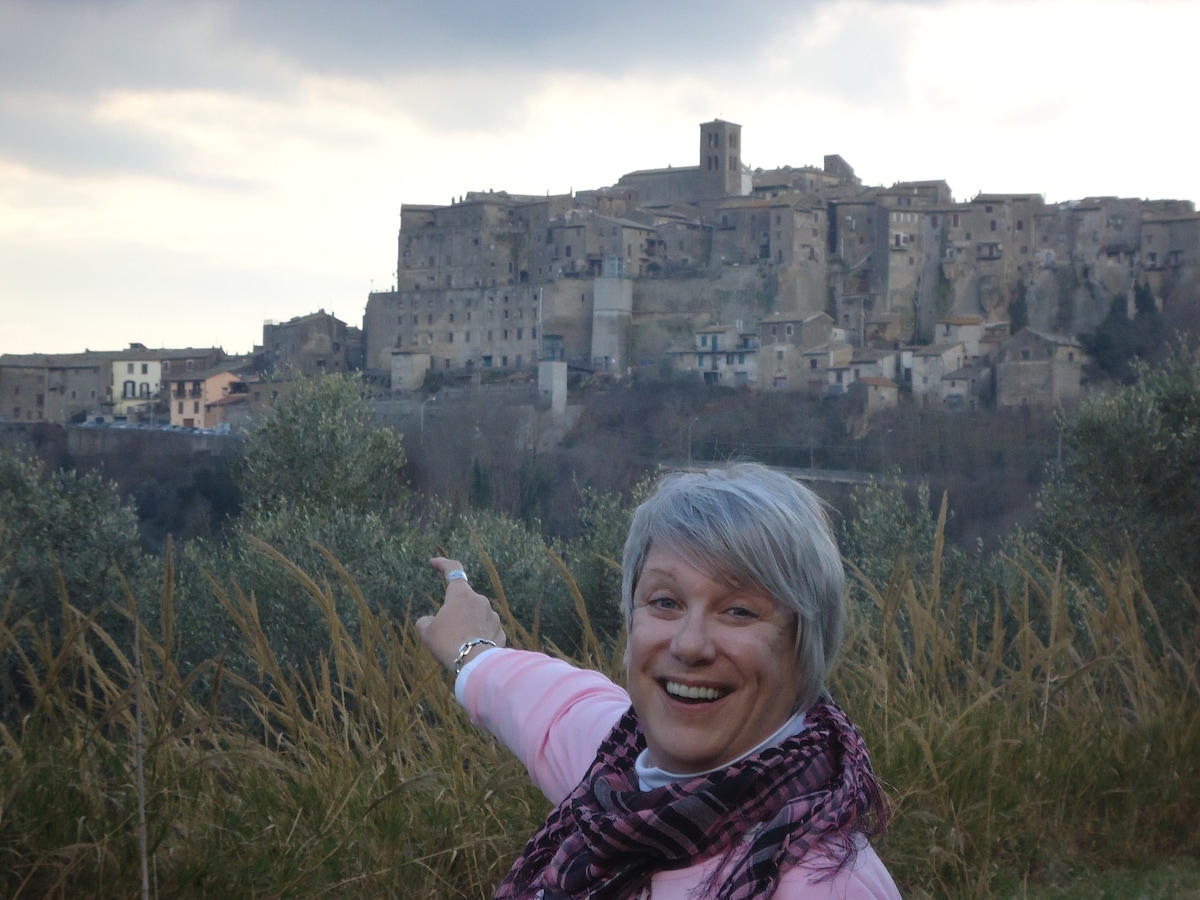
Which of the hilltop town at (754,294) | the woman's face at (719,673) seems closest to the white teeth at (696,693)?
the woman's face at (719,673)

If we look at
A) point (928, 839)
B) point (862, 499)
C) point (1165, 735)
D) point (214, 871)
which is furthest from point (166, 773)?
point (862, 499)

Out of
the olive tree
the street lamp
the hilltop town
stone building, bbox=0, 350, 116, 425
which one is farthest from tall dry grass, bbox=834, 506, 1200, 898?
the hilltop town

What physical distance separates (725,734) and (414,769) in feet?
3.17

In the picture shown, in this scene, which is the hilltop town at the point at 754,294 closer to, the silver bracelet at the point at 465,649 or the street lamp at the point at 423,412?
the street lamp at the point at 423,412

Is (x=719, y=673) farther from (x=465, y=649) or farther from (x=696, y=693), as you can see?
(x=465, y=649)

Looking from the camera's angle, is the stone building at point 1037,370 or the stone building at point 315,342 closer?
the stone building at point 1037,370

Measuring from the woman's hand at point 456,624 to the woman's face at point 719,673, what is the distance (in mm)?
443

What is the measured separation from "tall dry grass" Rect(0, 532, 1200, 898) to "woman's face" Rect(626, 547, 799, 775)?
0.56 meters

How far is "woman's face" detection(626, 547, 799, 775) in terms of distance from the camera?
1148 millimetres

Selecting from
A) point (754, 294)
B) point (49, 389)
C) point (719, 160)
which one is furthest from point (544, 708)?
point (719, 160)

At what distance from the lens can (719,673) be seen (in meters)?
1.15

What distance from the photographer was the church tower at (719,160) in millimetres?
54688

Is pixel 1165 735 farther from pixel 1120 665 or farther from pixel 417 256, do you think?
pixel 417 256

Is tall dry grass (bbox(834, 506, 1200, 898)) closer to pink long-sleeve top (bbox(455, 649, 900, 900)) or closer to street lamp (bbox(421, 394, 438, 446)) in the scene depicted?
pink long-sleeve top (bbox(455, 649, 900, 900))
